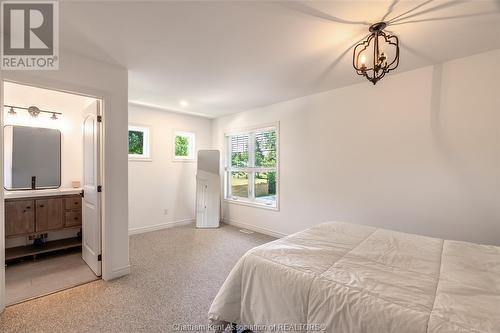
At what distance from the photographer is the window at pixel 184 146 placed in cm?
492

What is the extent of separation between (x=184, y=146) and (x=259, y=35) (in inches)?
142

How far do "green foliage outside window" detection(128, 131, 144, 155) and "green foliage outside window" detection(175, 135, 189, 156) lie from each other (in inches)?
28.8

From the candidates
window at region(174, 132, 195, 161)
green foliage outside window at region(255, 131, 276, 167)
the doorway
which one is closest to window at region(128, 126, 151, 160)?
window at region(174, 132, 195, 161)

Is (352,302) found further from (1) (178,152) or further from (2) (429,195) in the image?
(1) (178,152)

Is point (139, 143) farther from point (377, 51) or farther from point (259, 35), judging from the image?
point (377, 51)

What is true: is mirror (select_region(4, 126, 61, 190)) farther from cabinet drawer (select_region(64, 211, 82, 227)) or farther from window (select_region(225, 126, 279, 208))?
window (select_region(225, 126, 279, 208))

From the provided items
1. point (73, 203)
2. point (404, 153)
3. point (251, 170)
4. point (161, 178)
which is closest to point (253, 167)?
point (251, 170)

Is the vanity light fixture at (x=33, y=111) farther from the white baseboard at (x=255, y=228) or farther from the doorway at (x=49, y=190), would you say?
the white baseboard at (x=255, y=228)

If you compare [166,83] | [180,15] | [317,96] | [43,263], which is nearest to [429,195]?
[317,96]

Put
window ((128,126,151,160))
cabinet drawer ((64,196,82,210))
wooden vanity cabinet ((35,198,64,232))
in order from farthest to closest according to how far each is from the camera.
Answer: window ((128,126,151,160))
cabinet drawer ((64,196,82,210))
wooden vanity cabinet ((35,198,64,232))

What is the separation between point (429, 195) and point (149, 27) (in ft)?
11.0

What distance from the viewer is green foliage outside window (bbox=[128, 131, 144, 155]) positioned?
4293 millimetres

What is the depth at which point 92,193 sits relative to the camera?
8.87 feet

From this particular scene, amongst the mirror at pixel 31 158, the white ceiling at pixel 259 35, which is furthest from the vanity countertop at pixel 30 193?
the white ceiling at pixel 259 35
